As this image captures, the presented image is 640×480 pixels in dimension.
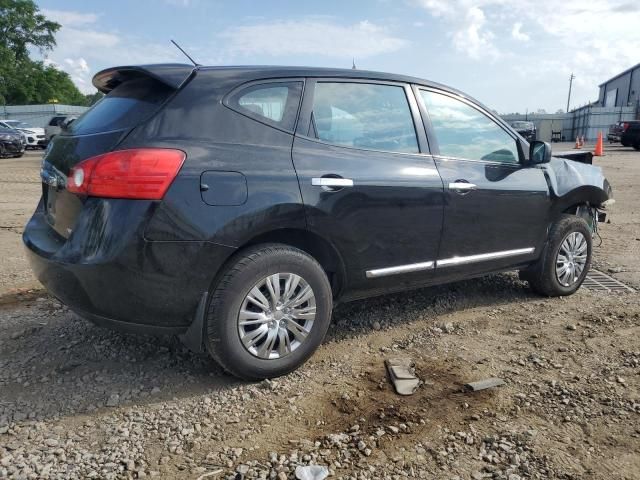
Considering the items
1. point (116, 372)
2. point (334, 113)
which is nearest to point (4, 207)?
point (116, 372)

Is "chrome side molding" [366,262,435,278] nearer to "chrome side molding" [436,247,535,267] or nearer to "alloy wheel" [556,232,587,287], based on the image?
"chrome side molding" [436,247,535,267]

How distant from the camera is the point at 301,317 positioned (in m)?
3.16

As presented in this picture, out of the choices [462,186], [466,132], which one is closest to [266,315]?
[462,186]

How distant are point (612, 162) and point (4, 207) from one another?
61.2ft

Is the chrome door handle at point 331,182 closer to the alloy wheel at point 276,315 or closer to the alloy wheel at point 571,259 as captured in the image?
the alloy wheel at point 276,315

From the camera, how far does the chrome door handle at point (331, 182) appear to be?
3.13 m

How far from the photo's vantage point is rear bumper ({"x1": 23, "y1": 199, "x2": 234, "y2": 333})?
265cm

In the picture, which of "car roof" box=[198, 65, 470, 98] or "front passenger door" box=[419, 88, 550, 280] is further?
"front passenger door" box=[419, 88, 550, 280]

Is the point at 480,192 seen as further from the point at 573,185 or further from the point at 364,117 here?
the point at 573,185

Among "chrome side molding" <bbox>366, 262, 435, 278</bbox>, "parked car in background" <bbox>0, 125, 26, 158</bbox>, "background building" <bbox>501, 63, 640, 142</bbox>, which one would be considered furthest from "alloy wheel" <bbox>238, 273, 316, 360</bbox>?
"background building" <bbox>501, 63, 640, 142</bbox>

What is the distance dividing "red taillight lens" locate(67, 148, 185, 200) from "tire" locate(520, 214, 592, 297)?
319cm

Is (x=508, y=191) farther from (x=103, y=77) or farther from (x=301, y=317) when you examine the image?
(x=103, y=77)

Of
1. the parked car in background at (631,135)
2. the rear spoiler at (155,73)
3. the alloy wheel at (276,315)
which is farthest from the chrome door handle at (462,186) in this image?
the parked car in background at (631,135)

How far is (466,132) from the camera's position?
13.2 ft
